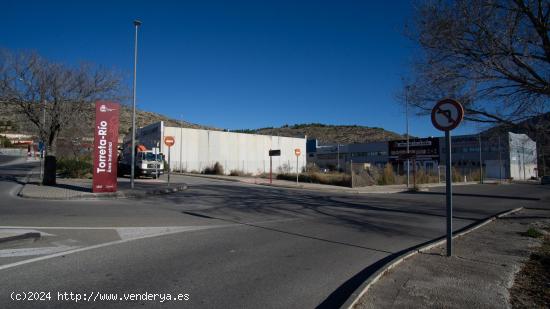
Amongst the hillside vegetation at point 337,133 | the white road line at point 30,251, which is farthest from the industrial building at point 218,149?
the hillside vegetation at point 337,133

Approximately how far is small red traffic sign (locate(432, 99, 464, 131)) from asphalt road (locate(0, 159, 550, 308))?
8.61 feet

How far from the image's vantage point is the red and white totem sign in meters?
17.6

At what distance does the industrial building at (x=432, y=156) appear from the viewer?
39.9 m

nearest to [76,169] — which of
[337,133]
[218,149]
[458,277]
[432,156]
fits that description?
[218,149]

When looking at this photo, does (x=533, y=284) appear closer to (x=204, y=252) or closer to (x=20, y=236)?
(x=204, y=252)

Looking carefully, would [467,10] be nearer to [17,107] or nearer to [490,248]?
[490,248]

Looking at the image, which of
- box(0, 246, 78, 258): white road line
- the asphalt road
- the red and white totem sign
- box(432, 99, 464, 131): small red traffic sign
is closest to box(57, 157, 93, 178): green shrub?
the red and white totem sign

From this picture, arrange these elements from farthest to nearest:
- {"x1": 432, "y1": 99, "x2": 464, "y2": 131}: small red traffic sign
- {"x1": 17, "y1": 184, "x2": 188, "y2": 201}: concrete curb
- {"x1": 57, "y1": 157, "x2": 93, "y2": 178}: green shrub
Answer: {"x1": 57, "y1": 157, "x2": 93, "y2": 178}: green shrub
{"x1": 17, "y1": 184, "x2": 188, "y2": 201}: concrete curb
{"x1": 432, "y1": 99, "x2": 464, "y2": 131}: small red traffic sign

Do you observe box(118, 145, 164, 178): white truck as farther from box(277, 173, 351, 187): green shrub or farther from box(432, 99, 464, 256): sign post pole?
box(432, 99, 464, 256): sign post pole

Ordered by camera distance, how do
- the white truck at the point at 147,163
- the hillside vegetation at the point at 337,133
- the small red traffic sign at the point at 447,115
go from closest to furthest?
the small red traffic sign at the point at 447,115, the white truck at the point at 147,163, the hillside vegetation at the point at 337,133

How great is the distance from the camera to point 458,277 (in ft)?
19.0

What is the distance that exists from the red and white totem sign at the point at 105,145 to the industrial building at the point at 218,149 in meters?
28.7

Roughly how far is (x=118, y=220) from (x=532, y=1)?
11.9 metres

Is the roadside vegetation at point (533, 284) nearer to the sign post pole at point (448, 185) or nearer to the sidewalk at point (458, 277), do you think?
the sidewalk at point (458, 277)
